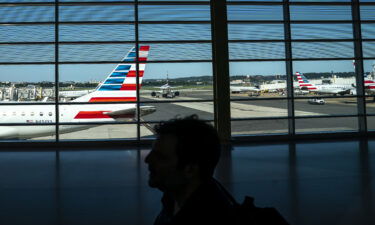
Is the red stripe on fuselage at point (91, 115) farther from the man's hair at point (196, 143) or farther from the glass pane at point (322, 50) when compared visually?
the man's hair at point (196, 143)

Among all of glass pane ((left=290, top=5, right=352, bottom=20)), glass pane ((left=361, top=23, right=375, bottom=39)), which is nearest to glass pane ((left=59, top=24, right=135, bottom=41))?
glass pane ((left=290, top=5, right=352, bottom=20))

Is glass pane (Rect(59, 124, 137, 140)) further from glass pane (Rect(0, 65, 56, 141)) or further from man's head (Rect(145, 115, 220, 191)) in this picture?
man's head (Rect(145, 115, 220, 191))

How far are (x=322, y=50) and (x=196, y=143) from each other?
13.1 metres

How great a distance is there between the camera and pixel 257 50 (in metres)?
12.8

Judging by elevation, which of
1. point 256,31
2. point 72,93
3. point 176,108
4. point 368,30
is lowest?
point 176,108

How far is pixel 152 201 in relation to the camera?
5223 mm

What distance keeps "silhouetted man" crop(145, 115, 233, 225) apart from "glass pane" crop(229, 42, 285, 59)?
1157 centimetres

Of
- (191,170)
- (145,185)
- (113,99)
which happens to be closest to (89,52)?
(113,99)

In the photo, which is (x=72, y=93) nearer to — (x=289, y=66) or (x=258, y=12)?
(x=258, y=12)

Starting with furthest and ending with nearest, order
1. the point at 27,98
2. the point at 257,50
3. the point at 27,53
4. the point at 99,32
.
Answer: the point at 257,50 < the point at 27,98 < the point at 99,32 < the point at 27,53

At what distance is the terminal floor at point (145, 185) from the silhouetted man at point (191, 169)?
3.23m

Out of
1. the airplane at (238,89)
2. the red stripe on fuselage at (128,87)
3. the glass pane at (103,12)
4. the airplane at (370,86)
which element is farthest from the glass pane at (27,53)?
the airplane at (370,86)

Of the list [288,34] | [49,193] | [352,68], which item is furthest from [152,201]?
[352,68]

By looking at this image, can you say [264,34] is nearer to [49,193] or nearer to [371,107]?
[371,107]
